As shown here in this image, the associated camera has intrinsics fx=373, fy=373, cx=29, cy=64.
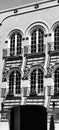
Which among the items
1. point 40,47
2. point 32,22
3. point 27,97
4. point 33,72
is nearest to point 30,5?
point 32,22

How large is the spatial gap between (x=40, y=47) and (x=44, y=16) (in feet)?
9.89

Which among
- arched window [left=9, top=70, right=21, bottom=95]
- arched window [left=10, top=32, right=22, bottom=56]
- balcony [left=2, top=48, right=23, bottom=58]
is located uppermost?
arched window [left=10, top=32, right=22, bottom=56]

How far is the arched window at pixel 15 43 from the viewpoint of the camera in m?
37.2

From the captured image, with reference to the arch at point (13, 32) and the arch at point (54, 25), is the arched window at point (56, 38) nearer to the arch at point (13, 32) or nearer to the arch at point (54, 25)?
the arch at point (54, 25)

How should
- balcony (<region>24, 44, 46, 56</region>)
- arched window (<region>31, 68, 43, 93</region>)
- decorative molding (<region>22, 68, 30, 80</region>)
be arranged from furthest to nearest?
decorative molding (<region>22, 68, 30, 80</region>) < balcony (<region>24, 44, 46, 56</region>) < arched window (<region>31, 68, 43, 93</region>)

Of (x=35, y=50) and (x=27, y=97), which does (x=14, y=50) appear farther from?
(x=27, y=97)

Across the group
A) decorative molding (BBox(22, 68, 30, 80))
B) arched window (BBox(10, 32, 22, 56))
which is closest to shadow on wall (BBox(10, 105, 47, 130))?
decorative molding (BBox(22, 68, 30, 80))

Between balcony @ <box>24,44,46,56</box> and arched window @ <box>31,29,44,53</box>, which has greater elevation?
arched window @ <box>31,29,44,53</box>

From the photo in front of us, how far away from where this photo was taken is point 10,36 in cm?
3794

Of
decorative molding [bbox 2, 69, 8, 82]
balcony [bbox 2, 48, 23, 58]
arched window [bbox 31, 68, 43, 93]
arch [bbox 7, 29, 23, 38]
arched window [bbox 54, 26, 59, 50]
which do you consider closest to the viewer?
arched window [bbox 54, 26, 59, 50]

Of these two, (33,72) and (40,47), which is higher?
(40,47)

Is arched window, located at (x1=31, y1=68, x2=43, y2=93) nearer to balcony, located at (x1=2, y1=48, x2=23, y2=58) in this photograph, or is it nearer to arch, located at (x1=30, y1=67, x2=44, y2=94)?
arch, located at (x1=30, y1=67, x2=44, y2=94)

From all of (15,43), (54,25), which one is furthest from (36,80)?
(54,25)

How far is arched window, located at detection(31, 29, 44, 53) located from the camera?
35844 millimetres
